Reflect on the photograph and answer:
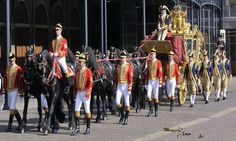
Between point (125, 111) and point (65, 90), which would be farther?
point (125, 111)

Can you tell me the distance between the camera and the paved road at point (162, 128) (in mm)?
11828

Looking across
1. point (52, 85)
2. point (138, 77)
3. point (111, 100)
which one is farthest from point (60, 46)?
point (138, 77)

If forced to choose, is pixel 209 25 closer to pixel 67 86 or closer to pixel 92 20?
pixel 92 20

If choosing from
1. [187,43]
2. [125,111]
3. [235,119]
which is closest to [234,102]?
[187,43]

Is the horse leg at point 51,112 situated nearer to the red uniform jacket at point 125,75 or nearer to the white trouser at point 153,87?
the red uniform jacket at point 125,75

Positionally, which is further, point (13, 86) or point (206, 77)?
point (206, 77)

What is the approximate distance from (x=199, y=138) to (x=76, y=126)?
9.45 feet

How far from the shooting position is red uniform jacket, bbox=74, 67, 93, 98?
1238cm

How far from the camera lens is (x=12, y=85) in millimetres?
12945

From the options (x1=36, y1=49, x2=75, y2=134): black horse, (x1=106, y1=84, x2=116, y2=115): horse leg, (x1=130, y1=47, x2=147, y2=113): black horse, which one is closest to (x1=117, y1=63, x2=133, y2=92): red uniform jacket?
(x1=106, y1=84, x2=116, y2=115): horse leg

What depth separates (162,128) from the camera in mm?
13438

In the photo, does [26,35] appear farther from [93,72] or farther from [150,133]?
[150,133]

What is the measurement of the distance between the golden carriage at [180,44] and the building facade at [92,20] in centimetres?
859

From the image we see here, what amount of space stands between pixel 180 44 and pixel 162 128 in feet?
23.2
